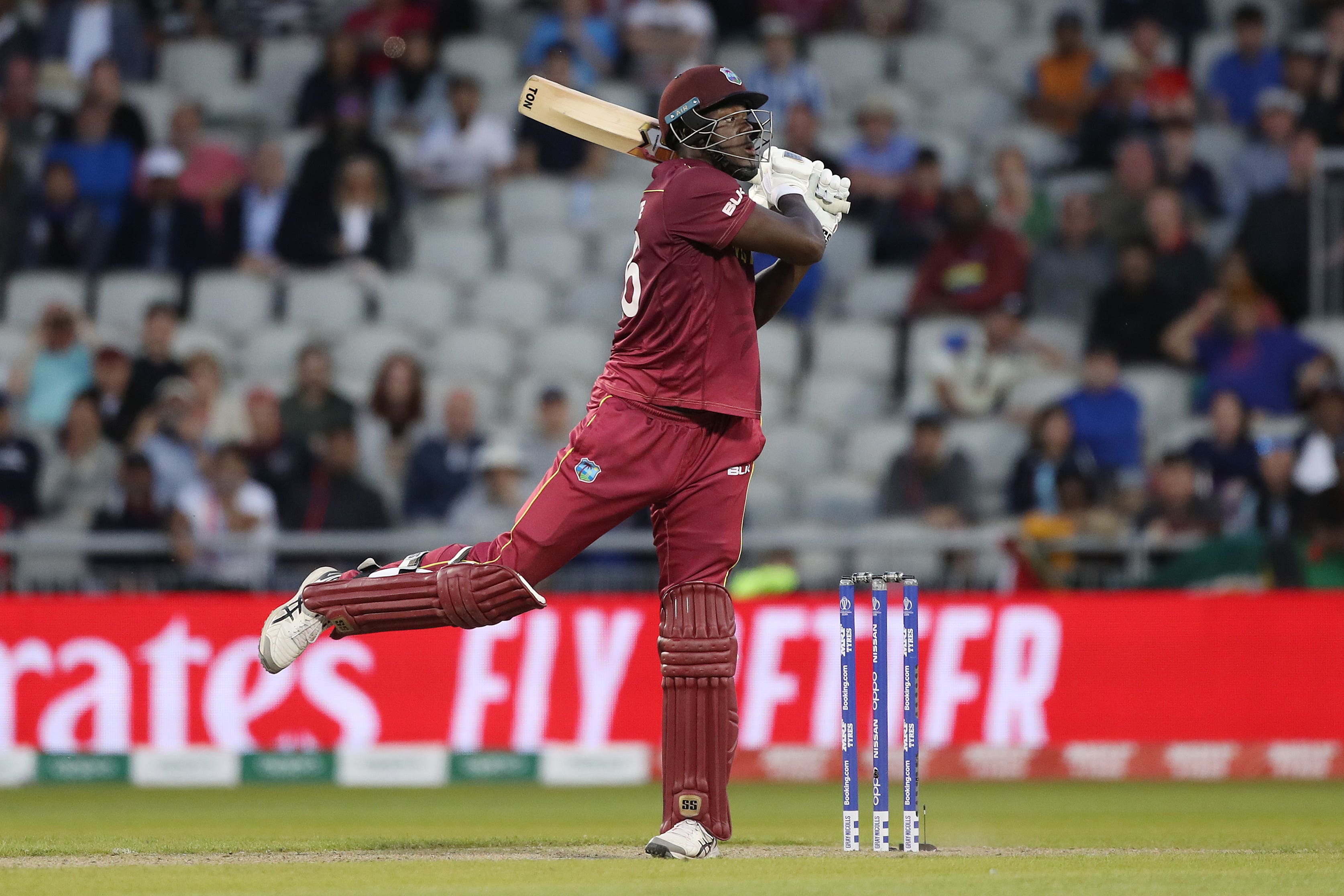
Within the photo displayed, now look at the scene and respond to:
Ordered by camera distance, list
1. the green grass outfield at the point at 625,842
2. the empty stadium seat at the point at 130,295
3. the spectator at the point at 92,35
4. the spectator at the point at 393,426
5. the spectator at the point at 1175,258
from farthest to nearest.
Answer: the spectator at the point at 92,35 → the empty stadium seat at the point at 130,295 → the spectator at the point at 1175,258 → the spectator at the point at 393,426 → the green grass outfield at the point at 625,842

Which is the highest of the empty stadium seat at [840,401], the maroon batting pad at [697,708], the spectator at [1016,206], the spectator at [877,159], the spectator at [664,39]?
the spectator at [664,39]

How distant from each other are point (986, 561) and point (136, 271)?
6529 millimetres

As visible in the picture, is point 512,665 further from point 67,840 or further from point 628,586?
point 67,840

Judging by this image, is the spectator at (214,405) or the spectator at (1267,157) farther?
Result: the spectator at (1267,157)

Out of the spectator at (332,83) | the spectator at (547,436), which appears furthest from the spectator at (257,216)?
the spectator at (547,436)

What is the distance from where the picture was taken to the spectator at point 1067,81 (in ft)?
48.2

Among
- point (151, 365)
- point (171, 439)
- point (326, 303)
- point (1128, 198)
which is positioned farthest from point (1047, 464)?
point (151, 365)

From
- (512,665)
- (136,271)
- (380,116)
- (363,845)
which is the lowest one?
(363,845)

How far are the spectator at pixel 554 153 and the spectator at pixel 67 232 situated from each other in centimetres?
304

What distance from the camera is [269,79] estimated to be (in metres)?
15.9

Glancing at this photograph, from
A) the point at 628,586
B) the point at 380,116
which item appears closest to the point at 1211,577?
the point at 628,586

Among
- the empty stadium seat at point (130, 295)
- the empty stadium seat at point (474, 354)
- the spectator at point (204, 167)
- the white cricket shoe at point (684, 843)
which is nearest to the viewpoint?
the white cricket shoe at point (684, 843)

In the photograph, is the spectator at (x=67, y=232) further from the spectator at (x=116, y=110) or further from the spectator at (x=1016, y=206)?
the spectator at (x=1016, y=206)

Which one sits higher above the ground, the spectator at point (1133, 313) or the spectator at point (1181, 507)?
the spectator at point (1133, 313)
